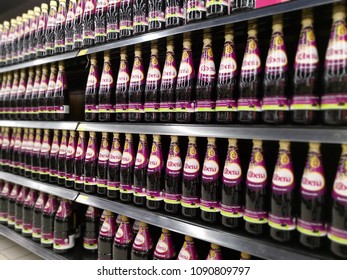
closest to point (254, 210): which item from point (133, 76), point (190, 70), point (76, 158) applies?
point (190, 70)

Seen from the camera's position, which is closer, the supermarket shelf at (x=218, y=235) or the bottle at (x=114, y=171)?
the supermarket shelf at (x=218, y=235)

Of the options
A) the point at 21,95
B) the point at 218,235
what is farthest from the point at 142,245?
the point at 21,95

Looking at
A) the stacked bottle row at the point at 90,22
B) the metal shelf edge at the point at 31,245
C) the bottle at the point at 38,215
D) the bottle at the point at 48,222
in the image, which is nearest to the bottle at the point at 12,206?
the metal shelf edge at the point at 31,245

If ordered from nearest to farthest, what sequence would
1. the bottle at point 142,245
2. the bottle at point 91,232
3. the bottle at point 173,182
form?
the bottle at point 173,182 < the bottle at point 142,245 < the bottle at point 91,232

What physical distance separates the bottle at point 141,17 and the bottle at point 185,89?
0.27m

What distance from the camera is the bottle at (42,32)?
2242 millimetres

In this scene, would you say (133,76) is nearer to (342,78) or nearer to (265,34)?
(265,34)

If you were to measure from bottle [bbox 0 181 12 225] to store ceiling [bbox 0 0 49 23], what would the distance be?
168 cm

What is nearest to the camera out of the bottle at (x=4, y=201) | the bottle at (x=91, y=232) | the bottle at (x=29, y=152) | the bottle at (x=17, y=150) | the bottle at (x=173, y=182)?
the bottle at (x=173, y=182)

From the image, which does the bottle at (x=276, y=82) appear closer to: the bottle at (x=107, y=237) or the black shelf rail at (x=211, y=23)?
the black shelf rail at (x=211, y=23)

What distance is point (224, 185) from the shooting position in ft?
4.31

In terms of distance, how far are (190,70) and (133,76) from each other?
0.37 meters

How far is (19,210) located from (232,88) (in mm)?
2045

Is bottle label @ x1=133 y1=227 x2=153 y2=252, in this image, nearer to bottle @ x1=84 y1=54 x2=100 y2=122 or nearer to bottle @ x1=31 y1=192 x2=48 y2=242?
bottle @ x1=84 y1=54 x2=100 y2=122
